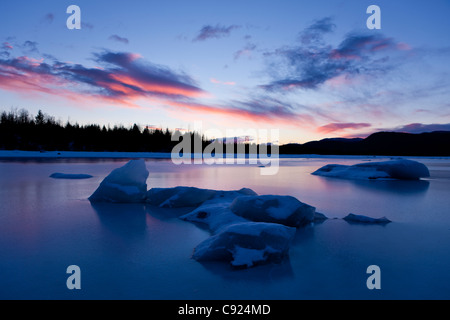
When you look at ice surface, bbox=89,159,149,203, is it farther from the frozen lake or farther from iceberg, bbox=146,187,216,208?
the frozen lake

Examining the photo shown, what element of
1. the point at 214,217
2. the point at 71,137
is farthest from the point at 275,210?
the point at 71,137

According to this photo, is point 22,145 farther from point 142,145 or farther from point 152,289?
point 152,289

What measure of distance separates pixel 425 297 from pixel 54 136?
59.4m

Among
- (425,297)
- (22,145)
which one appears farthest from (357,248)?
(22,145)

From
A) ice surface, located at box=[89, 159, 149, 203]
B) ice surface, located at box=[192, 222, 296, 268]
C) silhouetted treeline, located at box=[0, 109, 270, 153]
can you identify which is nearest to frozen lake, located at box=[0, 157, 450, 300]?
ice surface, located at box=[192, 222, 296, 268]

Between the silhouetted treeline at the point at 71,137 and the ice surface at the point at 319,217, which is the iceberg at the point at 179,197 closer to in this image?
the ice surface at the point at 319,217

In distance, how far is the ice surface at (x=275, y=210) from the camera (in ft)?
12.0

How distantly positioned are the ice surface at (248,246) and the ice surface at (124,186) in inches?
130

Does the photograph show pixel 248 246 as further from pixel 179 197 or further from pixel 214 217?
pixel 179 197

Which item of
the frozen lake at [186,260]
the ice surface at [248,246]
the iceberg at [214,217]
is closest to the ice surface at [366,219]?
the frozen lake at [186,260]

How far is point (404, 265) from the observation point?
2.35 m

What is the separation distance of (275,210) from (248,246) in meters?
1.29

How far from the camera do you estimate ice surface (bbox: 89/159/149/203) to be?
213 inches

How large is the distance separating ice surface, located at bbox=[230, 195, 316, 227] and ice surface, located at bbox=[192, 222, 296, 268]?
1.03 meters
